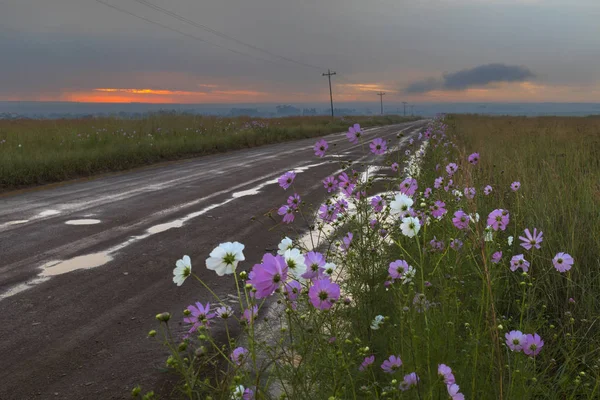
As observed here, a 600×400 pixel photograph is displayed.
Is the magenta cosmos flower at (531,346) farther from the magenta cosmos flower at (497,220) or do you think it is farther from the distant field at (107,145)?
the distant field at (107,145)

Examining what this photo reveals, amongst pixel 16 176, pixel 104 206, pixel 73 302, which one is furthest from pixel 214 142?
pixel 73 302

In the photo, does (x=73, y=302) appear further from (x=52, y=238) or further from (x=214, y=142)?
(x=214, y=142)

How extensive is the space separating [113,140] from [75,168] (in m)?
4.46

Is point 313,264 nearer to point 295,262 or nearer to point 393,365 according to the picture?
point 295,262

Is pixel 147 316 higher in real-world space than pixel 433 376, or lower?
lower

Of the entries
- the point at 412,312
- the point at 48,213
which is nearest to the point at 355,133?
the point at 412,312

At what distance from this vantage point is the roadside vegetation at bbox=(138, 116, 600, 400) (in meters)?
1.65

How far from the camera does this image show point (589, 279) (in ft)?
11.1

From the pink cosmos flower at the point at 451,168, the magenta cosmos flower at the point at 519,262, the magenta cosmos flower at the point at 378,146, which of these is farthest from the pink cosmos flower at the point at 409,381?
the pink cosmos flower at the point at 451,168

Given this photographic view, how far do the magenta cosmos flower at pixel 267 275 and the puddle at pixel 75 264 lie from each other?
4.10 metres

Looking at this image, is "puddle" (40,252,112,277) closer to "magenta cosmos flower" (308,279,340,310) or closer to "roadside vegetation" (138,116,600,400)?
"roadside vegetation" (138,116,600,400)

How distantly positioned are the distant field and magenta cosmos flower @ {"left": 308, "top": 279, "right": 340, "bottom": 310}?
10.6 m

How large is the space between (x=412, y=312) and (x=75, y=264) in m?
4.13

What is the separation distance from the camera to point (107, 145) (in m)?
15.5
